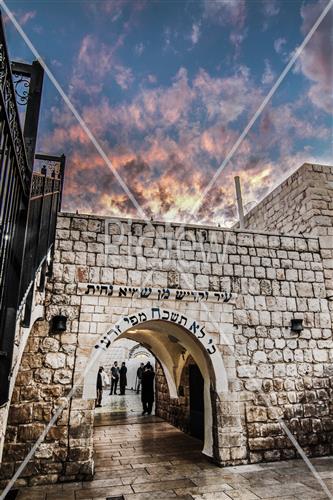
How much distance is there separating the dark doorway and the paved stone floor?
0.40 meters

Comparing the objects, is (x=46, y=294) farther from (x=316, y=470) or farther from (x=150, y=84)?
(x=150, y=84)

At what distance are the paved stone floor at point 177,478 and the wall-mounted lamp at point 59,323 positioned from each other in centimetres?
211

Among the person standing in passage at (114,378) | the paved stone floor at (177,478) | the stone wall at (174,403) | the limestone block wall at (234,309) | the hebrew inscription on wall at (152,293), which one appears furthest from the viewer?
the person standing in passage at (114,378)

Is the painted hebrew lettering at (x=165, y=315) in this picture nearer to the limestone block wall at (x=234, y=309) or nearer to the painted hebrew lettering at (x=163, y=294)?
the limestone block wall at (x=234, y=309)

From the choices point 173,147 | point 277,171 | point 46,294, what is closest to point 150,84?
point 173,147

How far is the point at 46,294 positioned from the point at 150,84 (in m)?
6.30

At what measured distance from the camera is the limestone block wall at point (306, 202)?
677 cm

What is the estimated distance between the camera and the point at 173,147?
9.24 metres

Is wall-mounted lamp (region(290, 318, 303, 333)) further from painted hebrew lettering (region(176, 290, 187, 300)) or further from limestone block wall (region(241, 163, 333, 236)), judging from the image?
painted hebrew lettering (region(176, 290, 187, 300))

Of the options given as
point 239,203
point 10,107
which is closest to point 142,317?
point 10,107

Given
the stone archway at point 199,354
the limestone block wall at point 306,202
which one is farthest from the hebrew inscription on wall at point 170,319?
the limestone block wall at point 306,202

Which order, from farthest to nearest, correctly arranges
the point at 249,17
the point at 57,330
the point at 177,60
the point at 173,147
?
the point at 173,147 → the point at 177,60 → the point at 249,17 → the point at 57,330

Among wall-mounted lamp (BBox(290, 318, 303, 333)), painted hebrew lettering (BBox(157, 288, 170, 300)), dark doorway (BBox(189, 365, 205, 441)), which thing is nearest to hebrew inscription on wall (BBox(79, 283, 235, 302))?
painted hebrew lettering (BBox(157, 288, 170, 300))

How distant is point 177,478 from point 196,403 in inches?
112
